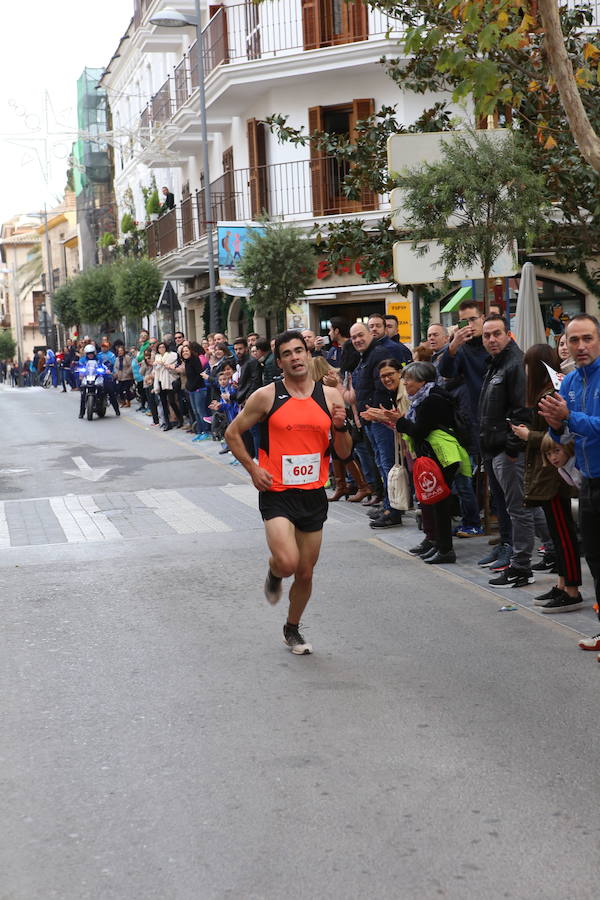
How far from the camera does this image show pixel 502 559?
946 cm

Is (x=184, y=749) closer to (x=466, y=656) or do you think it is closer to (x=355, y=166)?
(x=466, y=656)

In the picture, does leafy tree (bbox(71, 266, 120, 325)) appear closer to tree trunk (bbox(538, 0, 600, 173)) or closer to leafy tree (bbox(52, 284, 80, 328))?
leafy tree (bbox(52, 284, 80, 328))

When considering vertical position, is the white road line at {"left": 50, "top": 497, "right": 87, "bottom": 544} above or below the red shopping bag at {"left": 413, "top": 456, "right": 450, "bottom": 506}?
below

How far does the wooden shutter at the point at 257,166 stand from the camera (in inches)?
1127

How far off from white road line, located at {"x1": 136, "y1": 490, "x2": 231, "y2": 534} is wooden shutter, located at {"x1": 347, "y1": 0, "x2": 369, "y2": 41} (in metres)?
15.2

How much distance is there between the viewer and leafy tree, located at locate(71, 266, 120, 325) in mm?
47156

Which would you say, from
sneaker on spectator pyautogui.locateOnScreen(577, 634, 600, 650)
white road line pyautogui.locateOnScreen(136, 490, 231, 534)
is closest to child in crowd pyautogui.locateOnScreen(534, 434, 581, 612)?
sneaker on spectator pyautogui.locateOnScreen(577, 634, 600, 650)

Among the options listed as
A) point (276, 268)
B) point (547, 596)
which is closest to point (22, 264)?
point (276, 268)

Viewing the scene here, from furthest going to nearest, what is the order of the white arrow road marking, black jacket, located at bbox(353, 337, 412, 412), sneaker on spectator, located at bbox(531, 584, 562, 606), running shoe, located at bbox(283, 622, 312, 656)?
1. the white arrow road marking
2. black jacket, located at bbox(353, 337, 412, 412)
3. sneaker on spectator, located at bbox(531, 584, 562, 606)
4. running shoe, located at bbox(283, 622, 312, 656)

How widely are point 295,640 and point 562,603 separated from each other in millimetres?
2015

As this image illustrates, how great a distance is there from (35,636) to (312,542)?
6.61 ft

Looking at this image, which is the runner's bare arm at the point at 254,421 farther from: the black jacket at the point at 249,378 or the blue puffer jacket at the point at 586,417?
the black jacket at the point at 249,378

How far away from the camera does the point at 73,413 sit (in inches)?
1178

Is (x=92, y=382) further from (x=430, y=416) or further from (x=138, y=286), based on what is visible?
(x=430, y=416)
